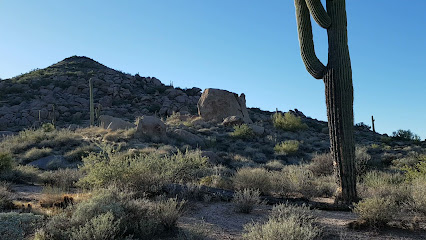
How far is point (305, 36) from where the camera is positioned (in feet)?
25.4

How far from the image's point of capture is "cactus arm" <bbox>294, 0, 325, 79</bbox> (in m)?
7.53

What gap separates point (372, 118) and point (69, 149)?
27.0 metres

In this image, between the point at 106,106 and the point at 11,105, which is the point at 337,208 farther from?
the point at 11,105

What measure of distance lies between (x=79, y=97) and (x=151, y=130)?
→ 67.7 feet

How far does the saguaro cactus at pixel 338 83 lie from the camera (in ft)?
22.0

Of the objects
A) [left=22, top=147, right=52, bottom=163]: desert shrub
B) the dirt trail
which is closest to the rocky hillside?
[left=22, top=147, right=52, bottom=163]: desert shrub

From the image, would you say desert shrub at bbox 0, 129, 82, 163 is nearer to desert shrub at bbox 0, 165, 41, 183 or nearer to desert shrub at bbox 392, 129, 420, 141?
desert shrub at bbox 0, 165, 41, 183

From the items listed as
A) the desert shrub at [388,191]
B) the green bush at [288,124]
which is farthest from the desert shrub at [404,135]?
the desert shrub at [388,191]

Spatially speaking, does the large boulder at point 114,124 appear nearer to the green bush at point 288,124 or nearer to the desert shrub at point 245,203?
the green bush at point 288,124

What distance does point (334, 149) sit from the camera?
6902mm

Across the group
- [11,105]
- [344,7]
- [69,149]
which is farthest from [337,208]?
[11,105]

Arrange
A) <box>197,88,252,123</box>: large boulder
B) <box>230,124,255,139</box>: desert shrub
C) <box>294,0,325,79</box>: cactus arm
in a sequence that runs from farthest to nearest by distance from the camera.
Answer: <box>197,88,252,123</box>: large boulder
<box>230,124,255,139</box>: desert shrub
<box>294,0,325,79</box>: cactus arm

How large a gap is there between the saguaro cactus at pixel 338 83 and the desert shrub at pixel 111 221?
363 cm

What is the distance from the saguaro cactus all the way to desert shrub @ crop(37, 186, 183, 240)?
363 cm
